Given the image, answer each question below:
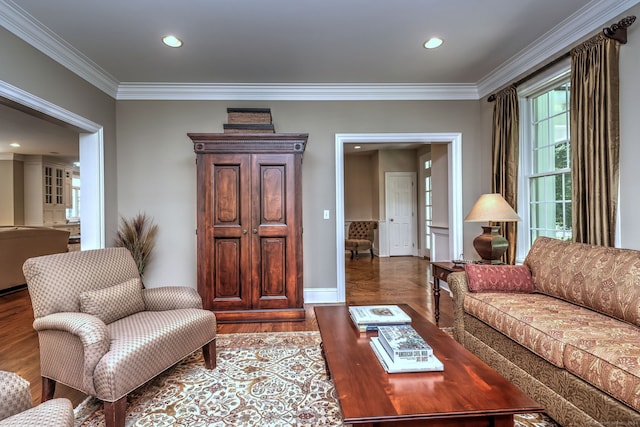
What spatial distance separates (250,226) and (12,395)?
7.48 feet

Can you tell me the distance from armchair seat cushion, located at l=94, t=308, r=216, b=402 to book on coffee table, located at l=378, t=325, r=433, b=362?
120cm

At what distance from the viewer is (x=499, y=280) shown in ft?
7.93

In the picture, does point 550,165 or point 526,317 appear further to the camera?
point 550,165

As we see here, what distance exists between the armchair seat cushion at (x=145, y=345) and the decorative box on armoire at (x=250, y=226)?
1.03 metres

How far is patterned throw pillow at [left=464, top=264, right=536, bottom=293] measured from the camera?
2406mm

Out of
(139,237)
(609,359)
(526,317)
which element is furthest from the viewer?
(139,237)

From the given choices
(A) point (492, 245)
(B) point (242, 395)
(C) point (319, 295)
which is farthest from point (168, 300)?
(A) point (492, 245)

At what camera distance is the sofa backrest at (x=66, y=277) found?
5.94 feet

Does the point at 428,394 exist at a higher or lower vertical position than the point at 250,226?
lower

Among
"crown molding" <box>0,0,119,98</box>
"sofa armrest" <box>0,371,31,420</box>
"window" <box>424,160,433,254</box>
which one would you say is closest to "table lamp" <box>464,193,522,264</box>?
"sofa armrest" <box>0,371,31,420</box>

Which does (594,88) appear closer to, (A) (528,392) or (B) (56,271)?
(A) (528,392)

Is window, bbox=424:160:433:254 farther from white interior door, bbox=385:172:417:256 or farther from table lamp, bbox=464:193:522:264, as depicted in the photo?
table lamp, bbox=464:193:522:264

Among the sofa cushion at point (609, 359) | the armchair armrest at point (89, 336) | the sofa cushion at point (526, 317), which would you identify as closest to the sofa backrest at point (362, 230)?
the sofa cushion at point (526, 317)

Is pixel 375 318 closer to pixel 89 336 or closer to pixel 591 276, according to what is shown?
pixel 591 276
